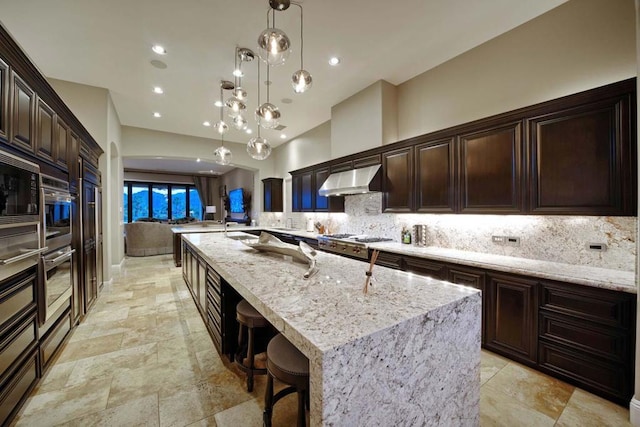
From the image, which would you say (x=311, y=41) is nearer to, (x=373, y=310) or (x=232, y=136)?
(x=373, y=310)

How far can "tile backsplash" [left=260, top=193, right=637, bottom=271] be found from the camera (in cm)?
213

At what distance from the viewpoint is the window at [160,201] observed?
12.0m

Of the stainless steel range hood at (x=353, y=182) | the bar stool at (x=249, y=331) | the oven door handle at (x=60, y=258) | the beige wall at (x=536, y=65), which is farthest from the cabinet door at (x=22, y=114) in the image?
the beige wall at (x=536, y=65)

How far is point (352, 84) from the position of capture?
13.8ft

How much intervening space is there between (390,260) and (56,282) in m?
3.39

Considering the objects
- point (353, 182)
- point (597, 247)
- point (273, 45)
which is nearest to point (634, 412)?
point (597, 247)

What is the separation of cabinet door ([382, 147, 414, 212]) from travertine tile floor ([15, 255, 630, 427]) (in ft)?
6.35

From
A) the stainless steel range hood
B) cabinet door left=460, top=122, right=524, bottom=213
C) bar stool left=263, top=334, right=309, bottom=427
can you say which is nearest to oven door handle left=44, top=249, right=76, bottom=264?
bar stool left=263, top=334, right=309, bottom=427

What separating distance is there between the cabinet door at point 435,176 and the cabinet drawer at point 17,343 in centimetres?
376

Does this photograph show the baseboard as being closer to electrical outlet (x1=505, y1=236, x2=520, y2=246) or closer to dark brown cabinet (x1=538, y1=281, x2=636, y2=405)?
dark brown cabinet (x1=538, y1=281, x2=636, y2=405)

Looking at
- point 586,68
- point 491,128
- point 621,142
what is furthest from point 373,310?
point 586,68

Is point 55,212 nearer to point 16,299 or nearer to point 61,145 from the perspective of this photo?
point 61,145

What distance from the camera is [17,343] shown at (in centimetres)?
169

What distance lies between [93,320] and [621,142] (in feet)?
18.0
